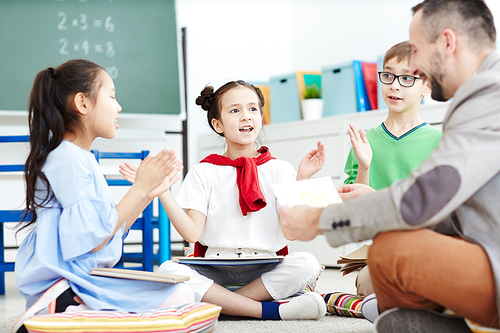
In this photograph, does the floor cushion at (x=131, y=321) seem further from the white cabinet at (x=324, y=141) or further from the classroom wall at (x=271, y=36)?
the classroom wall at (x=271, y=36)

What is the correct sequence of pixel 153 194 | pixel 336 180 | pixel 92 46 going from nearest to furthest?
pixel 153 194 → pixel 336 180 → pixel 92 46

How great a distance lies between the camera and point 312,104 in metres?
3.17

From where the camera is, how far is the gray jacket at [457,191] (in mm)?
888

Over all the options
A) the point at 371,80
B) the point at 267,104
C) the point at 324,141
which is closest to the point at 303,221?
the point at 324,141

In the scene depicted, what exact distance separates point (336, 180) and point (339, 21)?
1353 millimetres

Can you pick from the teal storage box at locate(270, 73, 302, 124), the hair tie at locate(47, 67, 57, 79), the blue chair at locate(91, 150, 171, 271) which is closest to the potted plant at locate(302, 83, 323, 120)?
the teal storage box at locate(270, 73, 302, 124)

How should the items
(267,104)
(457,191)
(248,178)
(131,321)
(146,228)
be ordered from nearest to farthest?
(457,191), (131,321), (248,178), (146,228), (267,104)

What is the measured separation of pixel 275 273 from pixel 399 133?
647mm

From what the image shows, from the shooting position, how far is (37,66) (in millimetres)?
3154

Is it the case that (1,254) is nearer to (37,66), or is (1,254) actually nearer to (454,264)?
(37,66)

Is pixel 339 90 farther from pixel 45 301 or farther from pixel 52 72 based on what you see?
pixel 45 301

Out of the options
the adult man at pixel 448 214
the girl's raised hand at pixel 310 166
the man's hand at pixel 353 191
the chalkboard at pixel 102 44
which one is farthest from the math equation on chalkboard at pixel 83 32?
the adult man at pixel 448 214

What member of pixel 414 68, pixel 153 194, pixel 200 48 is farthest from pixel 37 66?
pixel 414 68

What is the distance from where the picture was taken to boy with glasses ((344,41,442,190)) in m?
1.77
